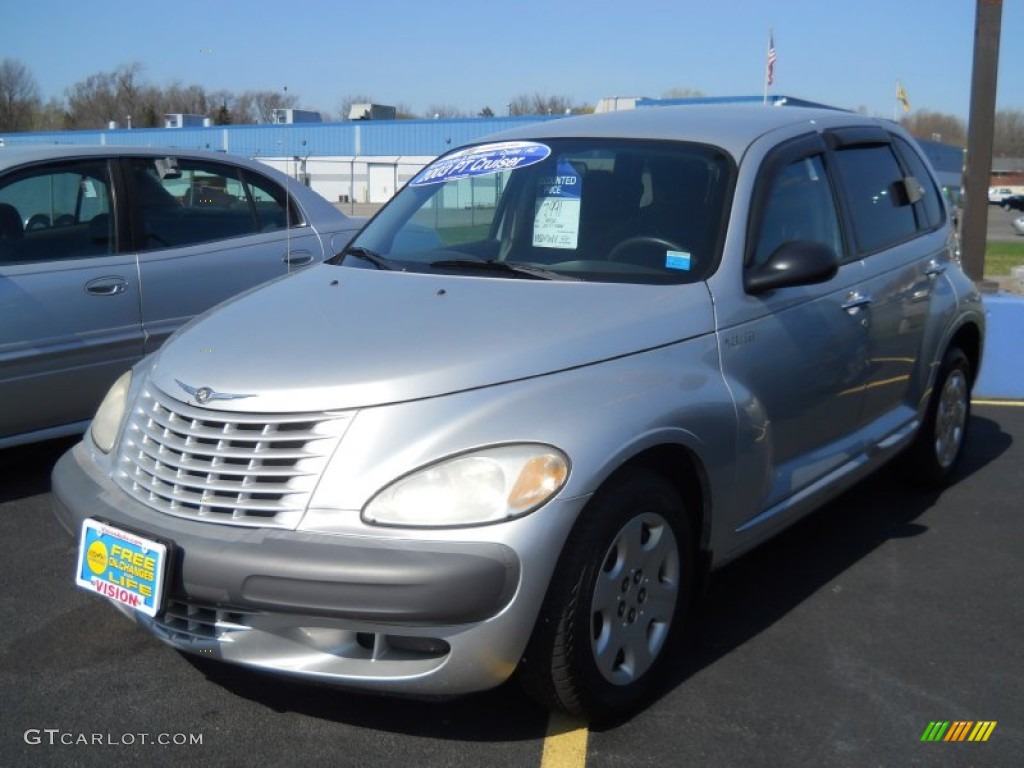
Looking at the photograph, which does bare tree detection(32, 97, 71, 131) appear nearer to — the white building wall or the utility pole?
the white building wall

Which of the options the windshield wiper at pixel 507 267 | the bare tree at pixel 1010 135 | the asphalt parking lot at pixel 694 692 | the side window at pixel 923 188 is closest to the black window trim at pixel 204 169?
the asphalt parking lot at pixel 694 692

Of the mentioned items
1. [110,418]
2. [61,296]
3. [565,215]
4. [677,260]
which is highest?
[565,215]

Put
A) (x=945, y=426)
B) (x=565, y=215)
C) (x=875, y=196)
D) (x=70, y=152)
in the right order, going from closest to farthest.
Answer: (x=565, y=215) → (x=875, y=196) → (x=945, y=426) → (x=70, y=152)

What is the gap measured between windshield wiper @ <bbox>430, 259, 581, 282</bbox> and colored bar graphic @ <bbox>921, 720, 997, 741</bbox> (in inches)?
67.4

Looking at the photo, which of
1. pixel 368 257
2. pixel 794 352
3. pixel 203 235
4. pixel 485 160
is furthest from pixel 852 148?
pixel 203 235

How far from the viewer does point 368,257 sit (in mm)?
4113

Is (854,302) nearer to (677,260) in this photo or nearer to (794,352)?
(794,352)

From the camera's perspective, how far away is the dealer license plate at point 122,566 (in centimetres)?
277

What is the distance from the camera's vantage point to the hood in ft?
9.39

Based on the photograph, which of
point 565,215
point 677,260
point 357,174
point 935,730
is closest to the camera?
point 935,730

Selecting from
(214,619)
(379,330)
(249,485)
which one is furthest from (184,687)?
(379,330)

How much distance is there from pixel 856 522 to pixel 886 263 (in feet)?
4.01

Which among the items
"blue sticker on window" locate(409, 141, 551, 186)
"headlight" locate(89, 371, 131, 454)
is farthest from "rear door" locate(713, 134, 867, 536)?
"headlight" locate(89, 371, 131, 454)

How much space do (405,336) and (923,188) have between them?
3231 millimetres
